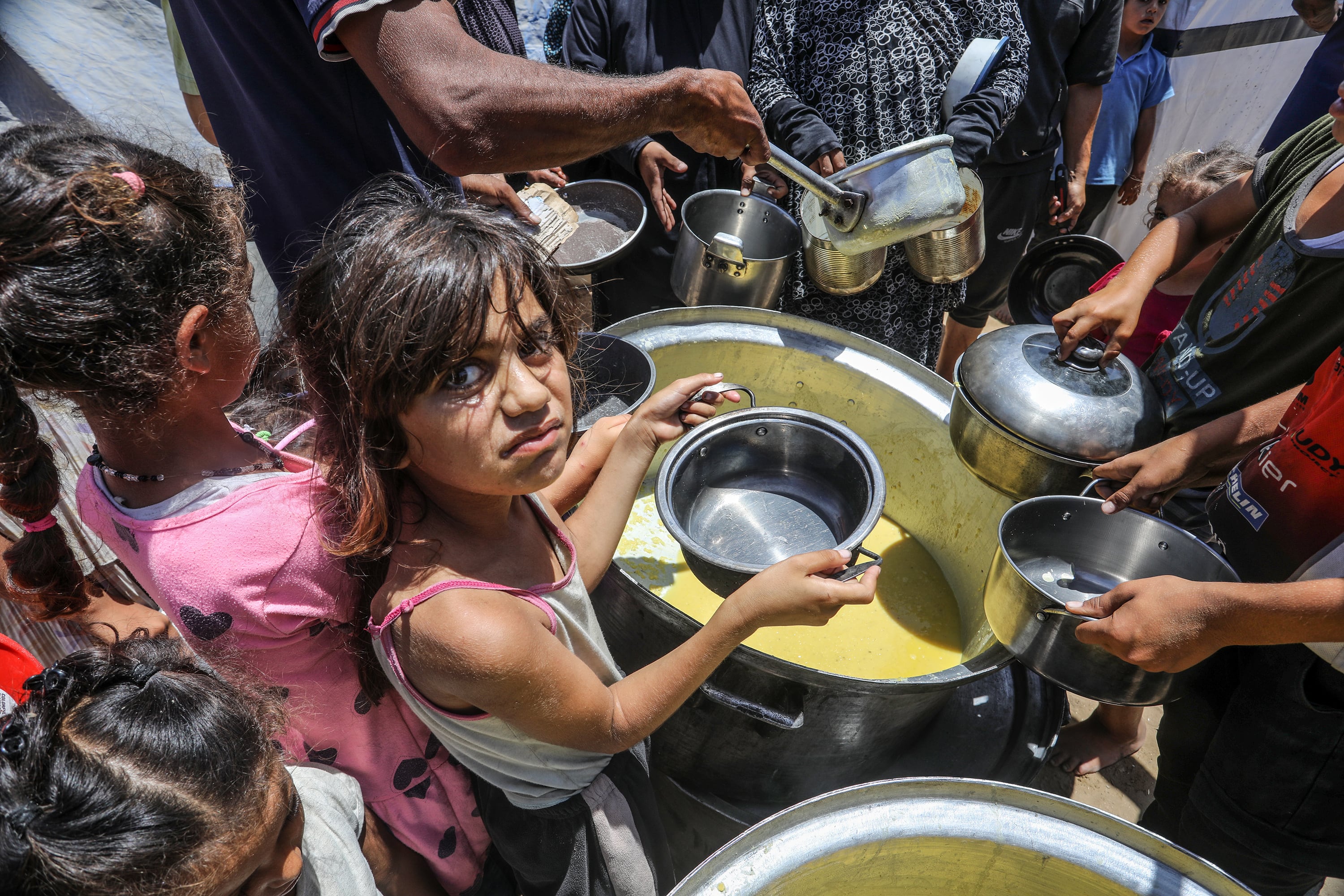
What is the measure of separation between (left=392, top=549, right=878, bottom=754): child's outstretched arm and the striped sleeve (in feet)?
3.13

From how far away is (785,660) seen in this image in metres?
1.49

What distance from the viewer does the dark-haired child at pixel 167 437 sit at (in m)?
0.88

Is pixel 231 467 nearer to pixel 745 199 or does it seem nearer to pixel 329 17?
pixel 329 17

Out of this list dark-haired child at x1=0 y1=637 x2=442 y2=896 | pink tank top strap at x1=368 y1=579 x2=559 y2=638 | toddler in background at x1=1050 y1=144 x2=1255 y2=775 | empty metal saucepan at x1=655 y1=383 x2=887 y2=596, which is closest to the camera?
dark-haired child at x1=0 y1=637 x2=442 y2=896

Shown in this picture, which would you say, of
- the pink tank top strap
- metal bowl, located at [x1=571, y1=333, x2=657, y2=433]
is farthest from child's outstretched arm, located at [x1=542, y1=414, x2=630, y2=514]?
the pink tank top strap

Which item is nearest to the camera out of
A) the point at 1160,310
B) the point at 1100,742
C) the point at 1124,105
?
the point at 1100,742

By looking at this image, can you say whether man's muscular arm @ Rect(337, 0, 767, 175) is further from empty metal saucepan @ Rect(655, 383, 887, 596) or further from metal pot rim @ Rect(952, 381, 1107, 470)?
metal pot rim @ Rect(952, 381, 1107, 470)

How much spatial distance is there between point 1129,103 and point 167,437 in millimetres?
4406

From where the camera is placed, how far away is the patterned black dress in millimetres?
2502

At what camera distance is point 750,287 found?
2.41 metres

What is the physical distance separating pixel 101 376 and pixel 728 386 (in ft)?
3.80

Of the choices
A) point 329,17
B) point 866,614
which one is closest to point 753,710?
point 866,614

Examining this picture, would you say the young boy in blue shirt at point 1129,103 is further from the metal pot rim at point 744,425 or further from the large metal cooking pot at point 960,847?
the large metal cooking pot at point 960,847

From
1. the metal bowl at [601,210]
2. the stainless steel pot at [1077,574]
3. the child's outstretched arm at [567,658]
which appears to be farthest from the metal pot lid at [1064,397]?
the metal bowl at [601,210]
